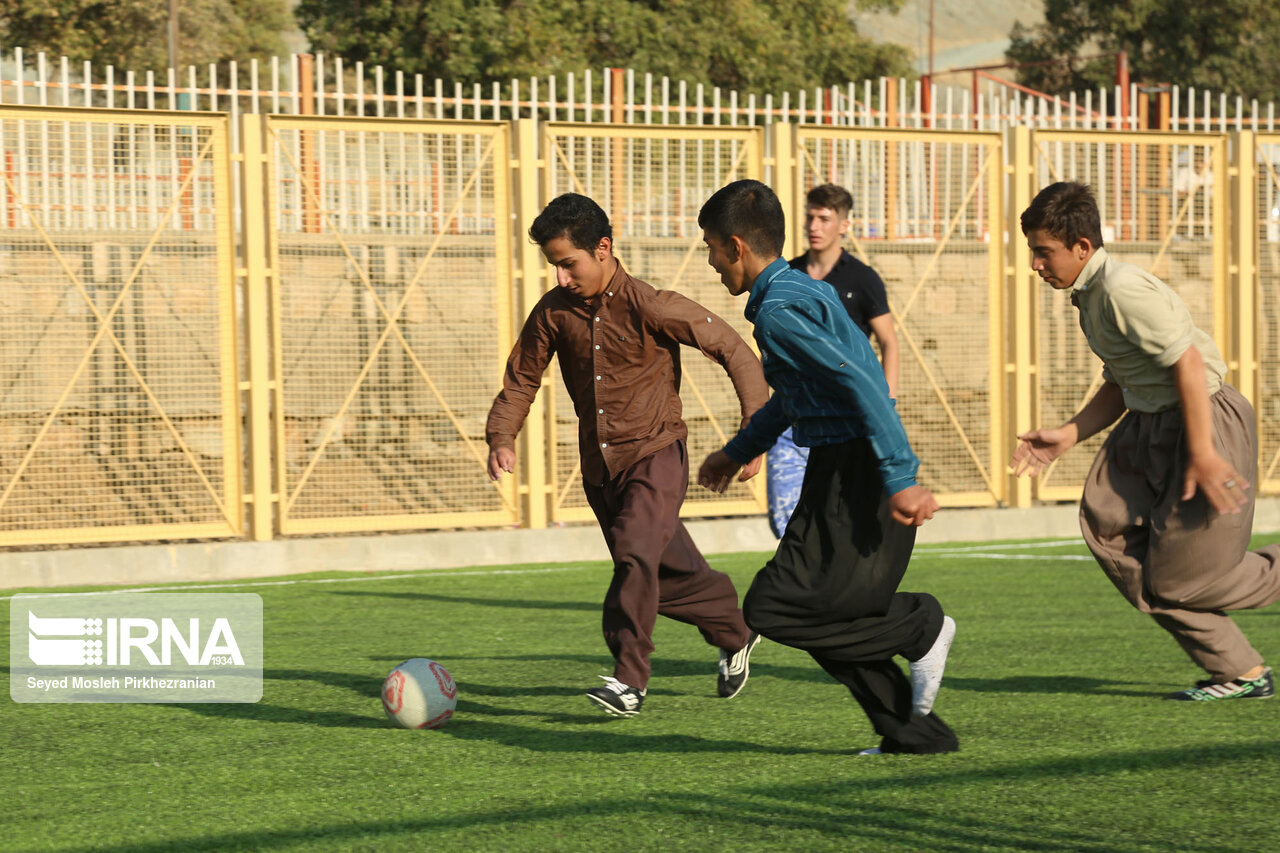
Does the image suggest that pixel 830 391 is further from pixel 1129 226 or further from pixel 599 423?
pixel 1129 226

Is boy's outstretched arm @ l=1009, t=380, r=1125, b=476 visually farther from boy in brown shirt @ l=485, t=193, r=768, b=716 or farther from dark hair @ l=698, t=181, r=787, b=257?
dark hair @ l=698, t=181, r=787, b=257

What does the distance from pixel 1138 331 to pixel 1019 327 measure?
7.47 metres

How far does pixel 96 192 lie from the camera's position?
421 inches

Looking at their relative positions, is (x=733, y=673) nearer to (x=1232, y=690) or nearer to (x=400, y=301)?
(x=1232, y=690)

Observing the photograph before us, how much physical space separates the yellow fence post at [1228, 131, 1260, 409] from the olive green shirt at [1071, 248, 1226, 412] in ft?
26.0

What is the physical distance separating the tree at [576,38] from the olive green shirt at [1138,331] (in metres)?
28.8

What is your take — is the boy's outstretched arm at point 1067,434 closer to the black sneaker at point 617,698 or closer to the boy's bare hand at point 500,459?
the black sneaker at point 617,698

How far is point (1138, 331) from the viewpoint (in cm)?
527

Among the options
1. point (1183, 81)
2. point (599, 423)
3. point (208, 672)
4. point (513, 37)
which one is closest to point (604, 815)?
point (599, 423)

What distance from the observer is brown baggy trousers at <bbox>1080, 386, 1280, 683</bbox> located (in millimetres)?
5504

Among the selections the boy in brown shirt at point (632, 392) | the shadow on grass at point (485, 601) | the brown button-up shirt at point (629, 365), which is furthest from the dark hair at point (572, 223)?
the shadow on grass at point (485, 601)

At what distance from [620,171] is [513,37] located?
2241 cm

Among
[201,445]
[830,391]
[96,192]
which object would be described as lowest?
[201,445]

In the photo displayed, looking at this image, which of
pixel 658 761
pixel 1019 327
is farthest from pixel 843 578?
pixel 1019 327
